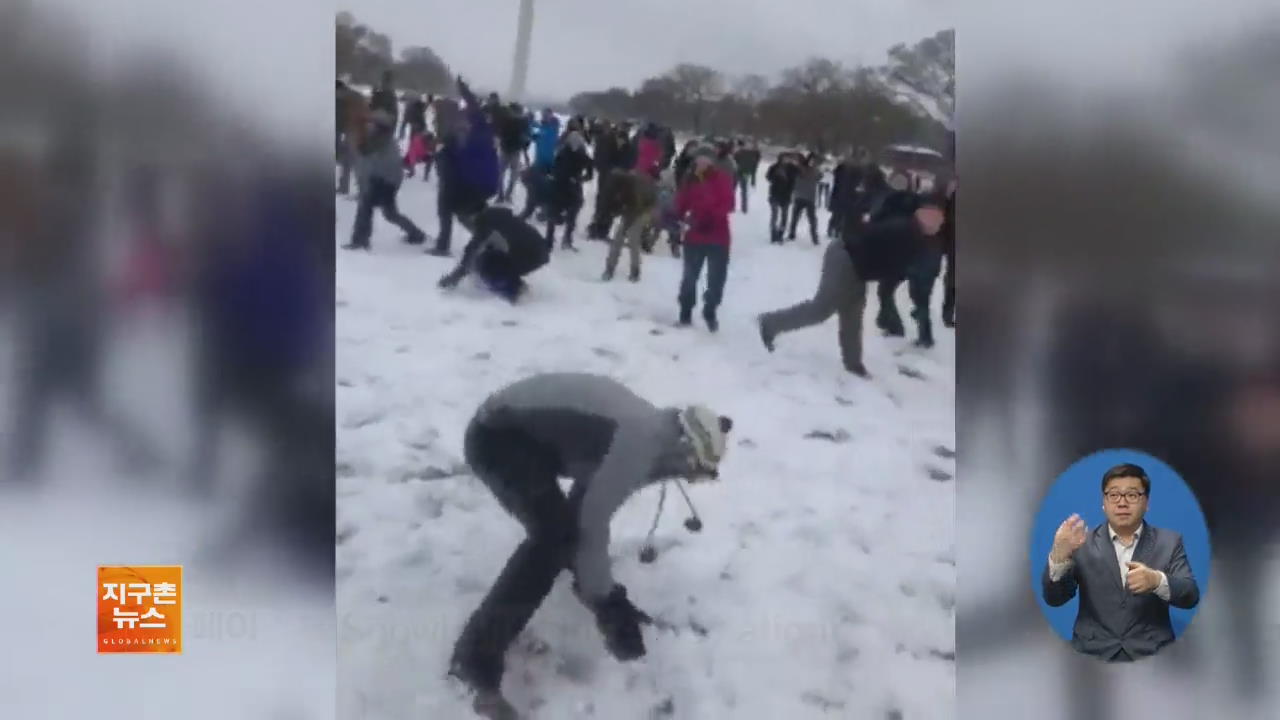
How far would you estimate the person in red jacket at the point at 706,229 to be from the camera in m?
2.72

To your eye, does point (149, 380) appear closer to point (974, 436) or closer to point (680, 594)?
point (680, 594)

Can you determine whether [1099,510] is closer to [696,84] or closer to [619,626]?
[619,626]

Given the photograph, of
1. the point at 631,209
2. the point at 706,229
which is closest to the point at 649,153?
the point at 631,209

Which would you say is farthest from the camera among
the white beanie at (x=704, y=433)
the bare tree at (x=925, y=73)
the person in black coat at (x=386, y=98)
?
the bare tree at (x=925, y=73)

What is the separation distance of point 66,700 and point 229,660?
44 centimetres

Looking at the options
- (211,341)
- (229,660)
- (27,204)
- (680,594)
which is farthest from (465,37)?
(229,660)

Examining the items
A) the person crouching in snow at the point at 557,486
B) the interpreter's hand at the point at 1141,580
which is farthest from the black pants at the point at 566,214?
the interpreter's hand at the point at 1141,580

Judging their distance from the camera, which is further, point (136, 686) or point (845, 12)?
point (845, 12)

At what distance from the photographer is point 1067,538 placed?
2.79 meters

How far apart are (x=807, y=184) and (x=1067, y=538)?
1328mm

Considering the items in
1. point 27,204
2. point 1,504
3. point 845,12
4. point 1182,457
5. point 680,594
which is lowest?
point 680,594

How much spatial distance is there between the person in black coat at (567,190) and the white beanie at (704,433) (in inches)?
23.3

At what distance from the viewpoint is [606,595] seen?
255cm

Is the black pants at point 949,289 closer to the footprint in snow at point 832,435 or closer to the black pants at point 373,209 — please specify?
the footprint in snow at point 832,435
